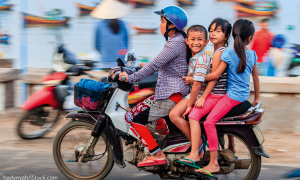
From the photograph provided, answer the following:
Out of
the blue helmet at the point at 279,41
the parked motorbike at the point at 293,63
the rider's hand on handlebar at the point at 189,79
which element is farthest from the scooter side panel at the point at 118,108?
the parked motorbike at the point at 293,63

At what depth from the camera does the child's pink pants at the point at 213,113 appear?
317 cm

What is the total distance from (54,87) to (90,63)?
2.08 feet

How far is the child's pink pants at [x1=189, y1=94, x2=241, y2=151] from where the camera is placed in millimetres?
3168

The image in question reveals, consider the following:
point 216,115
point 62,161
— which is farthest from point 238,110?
point 62,161

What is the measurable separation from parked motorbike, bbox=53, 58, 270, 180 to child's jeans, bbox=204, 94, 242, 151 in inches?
3.0

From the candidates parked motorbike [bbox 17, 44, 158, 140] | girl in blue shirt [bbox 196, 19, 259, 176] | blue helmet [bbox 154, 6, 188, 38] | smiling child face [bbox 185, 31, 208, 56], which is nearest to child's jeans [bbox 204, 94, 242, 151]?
girl in blue shirt [bbox 196, 19, 259, 176]

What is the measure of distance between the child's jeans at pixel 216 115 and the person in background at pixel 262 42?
13.2 feet

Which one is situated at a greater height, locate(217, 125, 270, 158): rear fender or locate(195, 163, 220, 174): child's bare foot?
locate(217, 125, 270, 158): rear fender

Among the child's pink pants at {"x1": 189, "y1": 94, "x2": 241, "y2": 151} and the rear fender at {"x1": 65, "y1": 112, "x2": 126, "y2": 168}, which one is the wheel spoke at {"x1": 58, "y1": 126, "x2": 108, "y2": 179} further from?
the child's pink pants at {"x1": 189, "y1": 94, "x2": 241, "y2": 151}

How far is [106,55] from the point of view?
629 cm

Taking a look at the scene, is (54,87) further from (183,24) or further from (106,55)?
(183,24)

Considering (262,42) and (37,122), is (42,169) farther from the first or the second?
(262,42)

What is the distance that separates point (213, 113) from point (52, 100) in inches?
105

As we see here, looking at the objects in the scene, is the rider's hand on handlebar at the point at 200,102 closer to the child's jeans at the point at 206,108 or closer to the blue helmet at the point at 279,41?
the child's jeans at the point at 206,108
